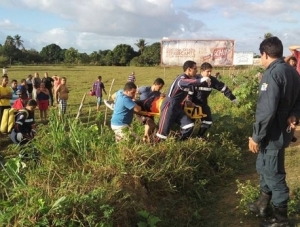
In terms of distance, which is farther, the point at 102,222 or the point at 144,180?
the point at 144,180

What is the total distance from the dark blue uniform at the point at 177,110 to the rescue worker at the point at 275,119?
2.34 meters

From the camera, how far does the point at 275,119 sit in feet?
12.4

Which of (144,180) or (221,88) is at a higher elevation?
(221,88)

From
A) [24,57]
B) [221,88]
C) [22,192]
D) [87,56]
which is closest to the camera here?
[22,192]

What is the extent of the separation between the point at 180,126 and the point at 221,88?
4.61 feet

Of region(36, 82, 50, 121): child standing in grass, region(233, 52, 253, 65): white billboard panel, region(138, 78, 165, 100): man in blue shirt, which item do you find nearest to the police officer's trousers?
region(138, 78, 165, 100): man in blue shirt

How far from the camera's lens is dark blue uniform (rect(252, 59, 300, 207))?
363 cm

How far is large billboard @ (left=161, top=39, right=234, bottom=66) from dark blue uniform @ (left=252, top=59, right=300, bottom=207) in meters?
15.5

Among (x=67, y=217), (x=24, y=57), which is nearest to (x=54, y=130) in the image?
(x=67, y=217)

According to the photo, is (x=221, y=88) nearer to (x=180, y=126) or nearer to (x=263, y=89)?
(x=180, y=126)

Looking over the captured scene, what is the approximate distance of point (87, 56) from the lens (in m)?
93.7

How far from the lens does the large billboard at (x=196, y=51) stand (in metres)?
19.2

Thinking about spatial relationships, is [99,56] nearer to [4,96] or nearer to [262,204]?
[4,96]

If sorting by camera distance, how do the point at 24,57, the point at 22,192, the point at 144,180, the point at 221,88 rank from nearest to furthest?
the point at 22,192 < the point at 144,180 < the point at 221,88 < the point at 24,57
